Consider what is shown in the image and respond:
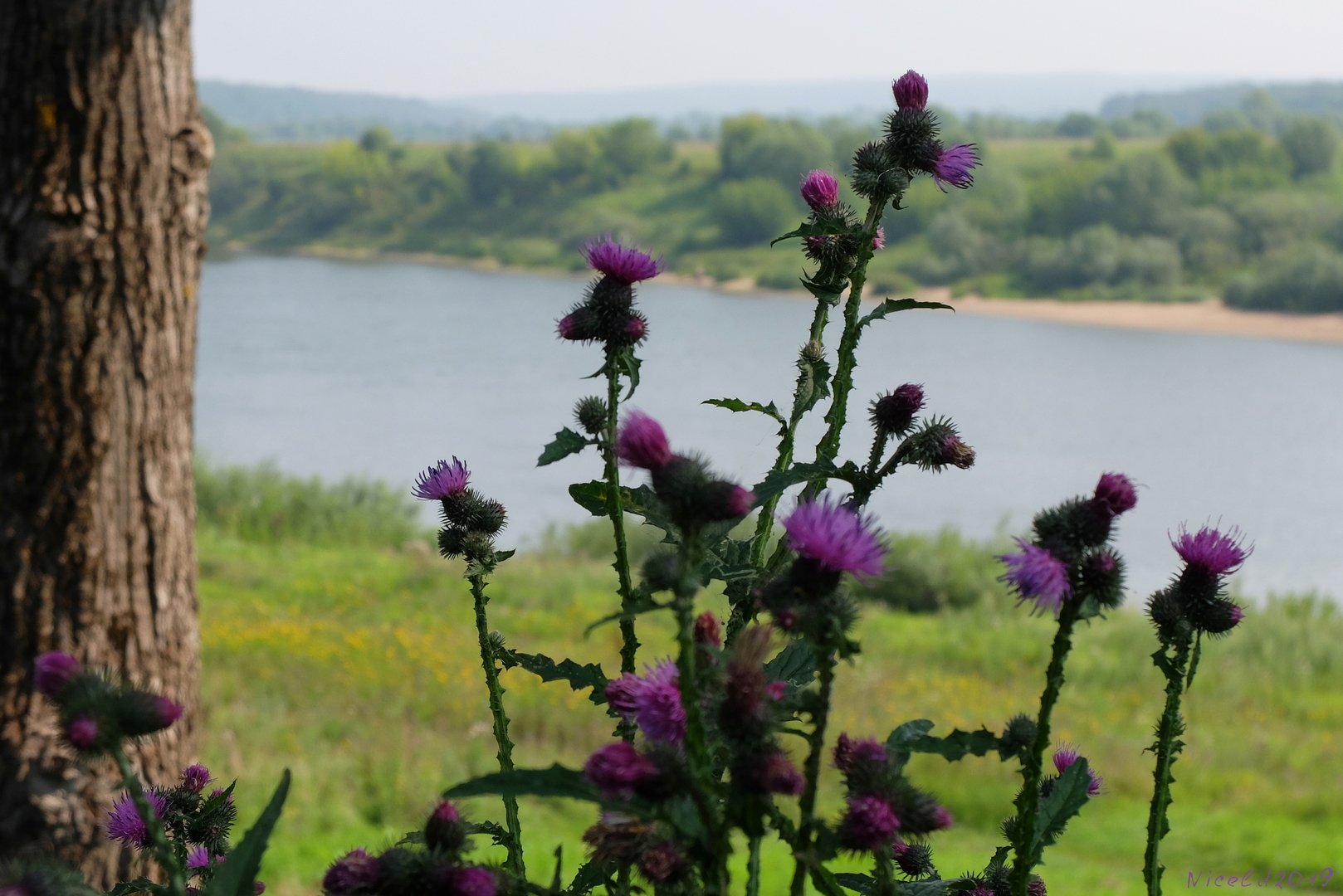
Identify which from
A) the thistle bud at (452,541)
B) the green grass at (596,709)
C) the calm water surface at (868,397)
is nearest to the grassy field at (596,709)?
the green grass at (596,709)

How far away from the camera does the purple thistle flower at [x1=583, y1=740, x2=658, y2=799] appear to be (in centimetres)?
81

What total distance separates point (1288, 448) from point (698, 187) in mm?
43768

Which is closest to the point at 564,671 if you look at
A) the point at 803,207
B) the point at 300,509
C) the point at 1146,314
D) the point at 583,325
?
the point at 583,325

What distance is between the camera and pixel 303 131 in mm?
157750

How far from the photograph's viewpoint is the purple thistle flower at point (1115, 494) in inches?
42.3

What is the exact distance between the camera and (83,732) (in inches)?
34.6

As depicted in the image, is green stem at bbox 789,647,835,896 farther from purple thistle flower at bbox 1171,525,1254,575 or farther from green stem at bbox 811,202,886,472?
purple thistle flower at bbox 1171,525,1254,575

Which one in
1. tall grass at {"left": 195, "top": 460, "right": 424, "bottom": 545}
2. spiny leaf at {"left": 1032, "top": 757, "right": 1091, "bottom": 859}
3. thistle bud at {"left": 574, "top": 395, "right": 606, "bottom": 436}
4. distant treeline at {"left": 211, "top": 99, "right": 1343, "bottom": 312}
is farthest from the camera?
distant treeline at {"left": 211, "top": 99, "right": 1343, "bottom": 312}

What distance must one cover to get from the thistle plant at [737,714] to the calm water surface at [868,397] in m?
11.9

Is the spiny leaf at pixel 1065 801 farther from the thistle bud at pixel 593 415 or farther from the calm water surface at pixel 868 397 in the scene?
the calm water surface at pixel 868 397

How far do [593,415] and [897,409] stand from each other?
36 cm

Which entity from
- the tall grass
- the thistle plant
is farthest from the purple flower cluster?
the tall grass

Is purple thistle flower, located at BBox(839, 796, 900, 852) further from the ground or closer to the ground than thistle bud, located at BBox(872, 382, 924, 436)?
closer to the ground

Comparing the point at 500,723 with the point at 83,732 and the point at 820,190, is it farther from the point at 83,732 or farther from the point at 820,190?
the point at 820,190
